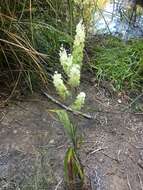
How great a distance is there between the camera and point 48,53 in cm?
273

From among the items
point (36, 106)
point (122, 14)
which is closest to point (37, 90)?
point (36, 106)

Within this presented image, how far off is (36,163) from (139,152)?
1.74ft

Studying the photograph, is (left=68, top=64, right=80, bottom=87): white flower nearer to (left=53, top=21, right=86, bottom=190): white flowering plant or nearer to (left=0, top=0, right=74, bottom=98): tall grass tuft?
(left=53, top=21, right=86, bottom=190): white flowering plant

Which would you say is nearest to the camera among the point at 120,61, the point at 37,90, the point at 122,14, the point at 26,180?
the point at 26,180

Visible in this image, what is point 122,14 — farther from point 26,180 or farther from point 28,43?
point 26,180

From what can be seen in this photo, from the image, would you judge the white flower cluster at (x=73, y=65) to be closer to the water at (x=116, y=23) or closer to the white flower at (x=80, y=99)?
the white flower at (x=80, y=99)

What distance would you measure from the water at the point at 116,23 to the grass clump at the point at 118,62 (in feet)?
0.67

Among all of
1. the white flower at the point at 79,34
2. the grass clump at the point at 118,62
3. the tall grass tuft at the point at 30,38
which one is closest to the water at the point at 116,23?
the grass clump at the point at 118,62

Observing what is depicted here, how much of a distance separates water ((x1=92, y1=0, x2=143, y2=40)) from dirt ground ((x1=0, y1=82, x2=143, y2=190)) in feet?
2.91

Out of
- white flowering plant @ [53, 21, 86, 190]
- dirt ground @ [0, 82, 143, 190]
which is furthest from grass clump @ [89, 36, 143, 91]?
white flowering plant @ [53, 21, 86, 190]

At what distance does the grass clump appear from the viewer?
2789mm

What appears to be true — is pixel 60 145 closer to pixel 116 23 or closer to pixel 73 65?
pixel 73 65

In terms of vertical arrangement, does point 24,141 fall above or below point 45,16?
below

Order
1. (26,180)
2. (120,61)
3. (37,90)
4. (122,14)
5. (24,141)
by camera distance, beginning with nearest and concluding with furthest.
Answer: (26,180) < (24,141) < (37,90) < (120,61) < (122,14)
